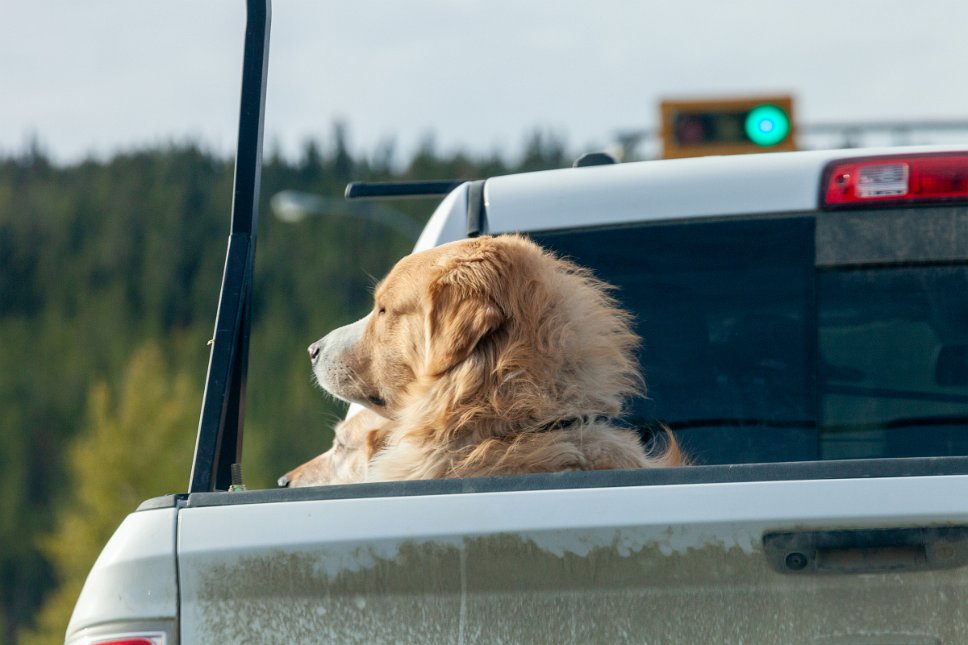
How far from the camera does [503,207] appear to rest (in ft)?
12.7

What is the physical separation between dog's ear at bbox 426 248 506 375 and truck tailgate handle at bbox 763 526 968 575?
1317 mm

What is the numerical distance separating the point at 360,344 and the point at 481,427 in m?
1.00

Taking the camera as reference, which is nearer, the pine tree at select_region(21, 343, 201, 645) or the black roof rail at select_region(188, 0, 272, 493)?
the black roof rail at select_region(188, 0, 272, 493)

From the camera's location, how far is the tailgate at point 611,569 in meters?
2.14

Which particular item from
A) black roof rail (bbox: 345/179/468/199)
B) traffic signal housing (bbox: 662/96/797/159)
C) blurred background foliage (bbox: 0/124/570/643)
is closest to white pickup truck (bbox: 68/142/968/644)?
black roof rail (bbox: 345/179/468/199)

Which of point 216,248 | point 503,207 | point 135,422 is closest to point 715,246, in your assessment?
point 503,207

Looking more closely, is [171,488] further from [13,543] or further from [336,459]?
[336,459]

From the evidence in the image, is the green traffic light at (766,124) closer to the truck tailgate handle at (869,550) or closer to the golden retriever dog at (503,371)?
the golden retriever dog at (503,371)

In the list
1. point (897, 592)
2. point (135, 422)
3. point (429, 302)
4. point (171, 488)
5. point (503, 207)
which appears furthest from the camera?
point (135, 422)

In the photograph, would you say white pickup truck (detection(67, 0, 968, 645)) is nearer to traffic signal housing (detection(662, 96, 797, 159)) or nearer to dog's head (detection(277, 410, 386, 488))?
dog's head (detection(277, 410, 386, 488))

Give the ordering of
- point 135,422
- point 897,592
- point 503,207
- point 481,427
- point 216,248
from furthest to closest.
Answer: point 216,248 < point 135,422 < point 503,207 < point 481,427 < point 897,592

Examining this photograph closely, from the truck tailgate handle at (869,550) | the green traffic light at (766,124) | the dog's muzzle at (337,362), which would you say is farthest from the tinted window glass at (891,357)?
the green traffic light at (766,124)

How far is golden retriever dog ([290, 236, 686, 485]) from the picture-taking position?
10.1 ft

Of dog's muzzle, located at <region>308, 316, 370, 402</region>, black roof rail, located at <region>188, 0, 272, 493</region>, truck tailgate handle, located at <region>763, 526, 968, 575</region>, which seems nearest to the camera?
truck tailgate handle, located at <region>763, 526, 968, 575</region>
